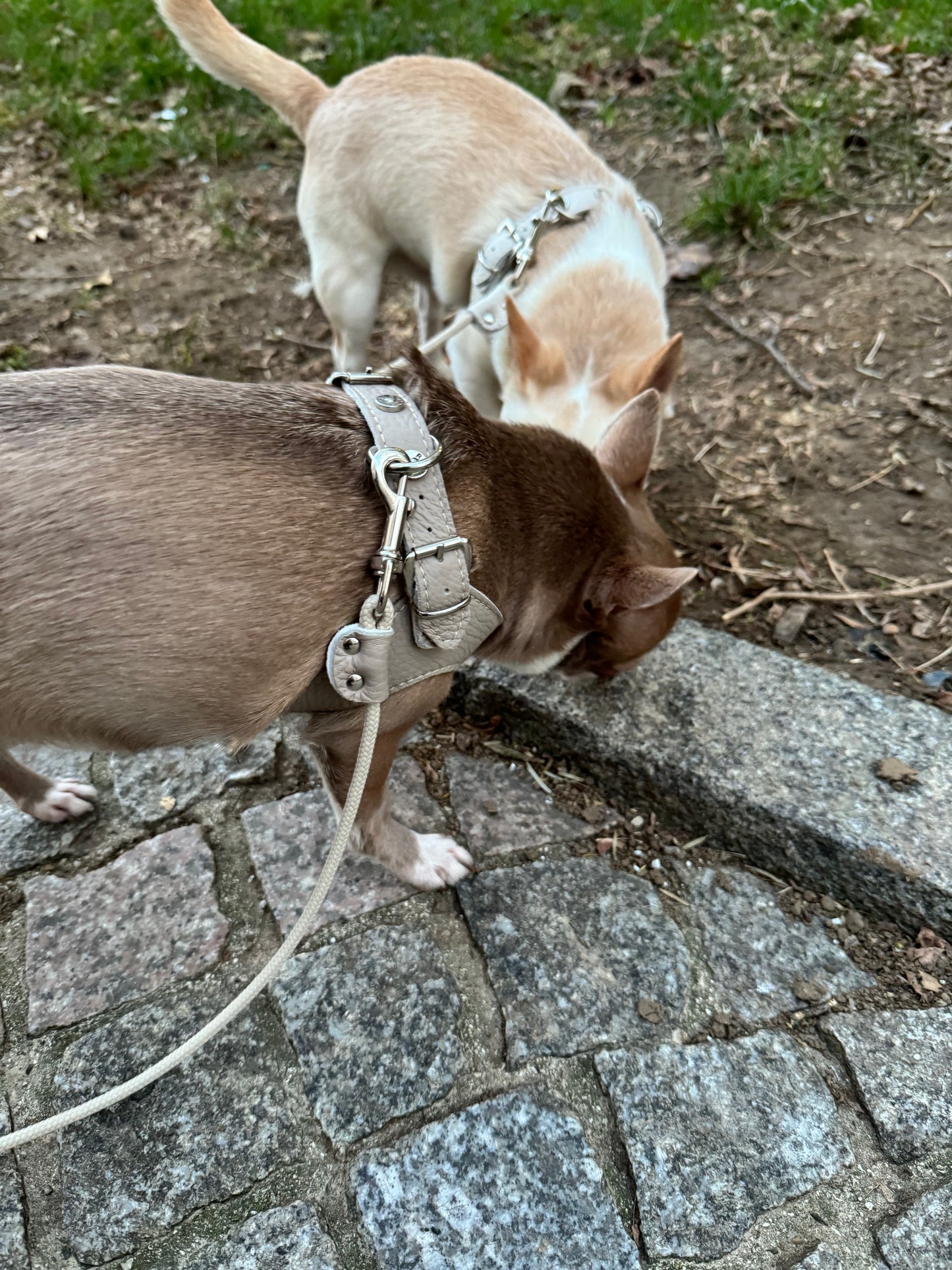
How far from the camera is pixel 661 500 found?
3.58 metres

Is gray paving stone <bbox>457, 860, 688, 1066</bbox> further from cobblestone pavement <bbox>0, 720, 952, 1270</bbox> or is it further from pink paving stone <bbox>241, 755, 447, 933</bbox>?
pink paving stone <bbox>241, 755, 447, 933</bbox>

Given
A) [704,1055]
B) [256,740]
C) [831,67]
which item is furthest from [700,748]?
[831,67]

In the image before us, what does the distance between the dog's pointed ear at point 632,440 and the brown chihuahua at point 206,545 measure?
1.14ft

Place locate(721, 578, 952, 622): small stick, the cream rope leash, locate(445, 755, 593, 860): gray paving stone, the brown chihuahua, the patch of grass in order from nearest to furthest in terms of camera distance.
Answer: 1. the cream rope leash
2. the brown chihuahua
3. locate(445, 755, 593, 860): gray paving stone
4. locate(721, 578, 952, 622): small stick
5. the patch of grass

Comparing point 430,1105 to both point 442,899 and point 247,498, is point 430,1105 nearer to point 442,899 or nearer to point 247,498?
point 442,899

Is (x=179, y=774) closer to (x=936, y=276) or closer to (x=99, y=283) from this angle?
(x=99, y=283)

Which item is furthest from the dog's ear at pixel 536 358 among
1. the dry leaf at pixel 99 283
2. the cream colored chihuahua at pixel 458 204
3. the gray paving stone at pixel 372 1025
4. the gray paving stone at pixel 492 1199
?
the dry leaf at pixel 99 283

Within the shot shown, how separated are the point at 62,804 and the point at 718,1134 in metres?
1.99

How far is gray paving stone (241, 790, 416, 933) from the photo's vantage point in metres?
2.33

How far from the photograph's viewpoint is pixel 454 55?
580 centimetres

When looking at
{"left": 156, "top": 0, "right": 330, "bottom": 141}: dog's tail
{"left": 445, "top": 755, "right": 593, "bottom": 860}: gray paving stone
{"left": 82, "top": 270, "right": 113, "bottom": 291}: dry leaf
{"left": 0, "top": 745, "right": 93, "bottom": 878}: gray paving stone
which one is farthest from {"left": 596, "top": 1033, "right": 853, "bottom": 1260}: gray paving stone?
{"left": 82, "top": 270, "right": 113, "bottom": 291}: dry leaf

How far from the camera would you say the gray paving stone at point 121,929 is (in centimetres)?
215

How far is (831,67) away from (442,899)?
5887 mm

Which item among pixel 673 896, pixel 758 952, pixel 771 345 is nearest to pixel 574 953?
pixel 673 896
